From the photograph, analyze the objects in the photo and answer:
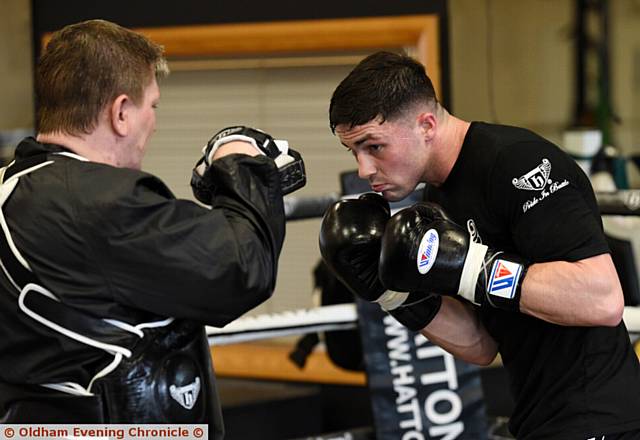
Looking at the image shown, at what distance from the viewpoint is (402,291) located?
1.80 m

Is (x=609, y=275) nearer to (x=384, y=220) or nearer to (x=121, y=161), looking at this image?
(x=384, y=220)

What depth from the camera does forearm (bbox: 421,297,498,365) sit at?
6.40ft

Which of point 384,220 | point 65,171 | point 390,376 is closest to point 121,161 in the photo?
point 65,171

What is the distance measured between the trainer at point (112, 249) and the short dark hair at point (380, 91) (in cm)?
25

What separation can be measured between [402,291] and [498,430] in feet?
4.76

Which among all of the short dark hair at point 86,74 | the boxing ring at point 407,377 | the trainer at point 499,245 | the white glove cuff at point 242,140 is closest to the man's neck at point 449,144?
the trainer at point 499,245

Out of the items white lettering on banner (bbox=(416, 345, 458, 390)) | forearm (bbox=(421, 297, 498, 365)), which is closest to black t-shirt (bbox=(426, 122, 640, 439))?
forearm (bbox=(421, 297, 498, 365))

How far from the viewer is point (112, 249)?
4.73 ft

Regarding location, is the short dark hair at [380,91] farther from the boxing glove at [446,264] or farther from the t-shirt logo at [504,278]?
the t-shirt logo at [504,278]

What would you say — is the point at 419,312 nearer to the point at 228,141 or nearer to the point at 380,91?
the point at 380,91

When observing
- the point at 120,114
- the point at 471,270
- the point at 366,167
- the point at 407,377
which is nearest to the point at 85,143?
the point at 120,114

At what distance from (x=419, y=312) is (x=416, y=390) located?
1087mm

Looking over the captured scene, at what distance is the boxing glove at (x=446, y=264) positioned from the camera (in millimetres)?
1679

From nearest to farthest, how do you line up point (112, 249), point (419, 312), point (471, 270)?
point (112, 249) < point (471, 270) < point (419, 312)
